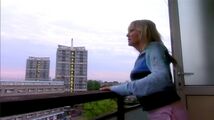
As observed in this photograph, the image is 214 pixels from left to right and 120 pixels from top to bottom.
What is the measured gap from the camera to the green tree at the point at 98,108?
1.33 metres

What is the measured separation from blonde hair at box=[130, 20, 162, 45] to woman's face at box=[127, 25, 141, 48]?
14 mm

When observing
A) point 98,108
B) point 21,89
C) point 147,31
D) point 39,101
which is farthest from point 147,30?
point 21,89

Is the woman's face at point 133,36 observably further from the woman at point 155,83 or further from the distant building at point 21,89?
the distant building at point 21,89

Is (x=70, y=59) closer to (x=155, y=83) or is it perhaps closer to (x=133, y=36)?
(x=133, y=36)

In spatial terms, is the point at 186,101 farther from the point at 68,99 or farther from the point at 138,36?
the point at 68,99

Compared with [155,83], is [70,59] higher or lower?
higher

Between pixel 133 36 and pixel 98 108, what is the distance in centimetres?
45

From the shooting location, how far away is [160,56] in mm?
1197

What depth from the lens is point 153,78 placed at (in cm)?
118

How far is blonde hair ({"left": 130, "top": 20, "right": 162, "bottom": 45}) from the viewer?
1.31 metres

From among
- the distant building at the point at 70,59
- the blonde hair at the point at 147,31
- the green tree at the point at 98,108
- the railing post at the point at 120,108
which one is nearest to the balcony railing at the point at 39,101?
the green tree at the point at 98,108

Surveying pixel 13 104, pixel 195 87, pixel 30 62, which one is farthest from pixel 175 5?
pixel 30 62

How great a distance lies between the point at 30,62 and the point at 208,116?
16.1 metres

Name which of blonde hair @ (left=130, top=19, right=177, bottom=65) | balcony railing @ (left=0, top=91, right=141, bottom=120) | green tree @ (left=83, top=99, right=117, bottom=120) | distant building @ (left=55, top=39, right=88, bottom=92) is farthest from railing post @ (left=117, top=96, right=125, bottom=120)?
distant building @ (left=55, top=39, right=88, bottom=92)
